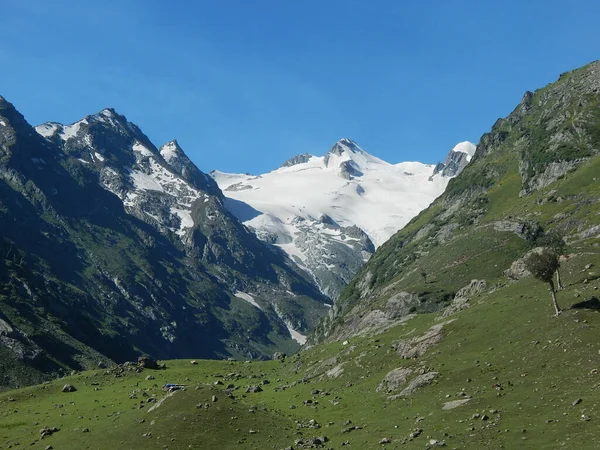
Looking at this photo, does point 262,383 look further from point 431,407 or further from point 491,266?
point 491,266

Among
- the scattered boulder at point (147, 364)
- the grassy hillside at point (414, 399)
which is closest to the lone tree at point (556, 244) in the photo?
the grassy hillside at point (414, 399)

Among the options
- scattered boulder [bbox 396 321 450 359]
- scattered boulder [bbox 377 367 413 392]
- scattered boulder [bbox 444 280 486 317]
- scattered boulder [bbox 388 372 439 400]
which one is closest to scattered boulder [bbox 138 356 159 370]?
scattered boulder [bbox 396 321 450 359]

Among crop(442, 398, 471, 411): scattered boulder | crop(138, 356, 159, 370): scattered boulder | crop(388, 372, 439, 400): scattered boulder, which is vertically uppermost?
crop(138, 356, 159, 370): scattered boulder

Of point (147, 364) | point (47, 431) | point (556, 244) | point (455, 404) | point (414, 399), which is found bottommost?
point (414, 399)

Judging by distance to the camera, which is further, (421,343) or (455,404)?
(421,343)

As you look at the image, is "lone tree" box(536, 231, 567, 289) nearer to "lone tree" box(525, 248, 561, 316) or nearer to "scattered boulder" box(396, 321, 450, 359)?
"lone tree" box(525, 248, 561, 316)

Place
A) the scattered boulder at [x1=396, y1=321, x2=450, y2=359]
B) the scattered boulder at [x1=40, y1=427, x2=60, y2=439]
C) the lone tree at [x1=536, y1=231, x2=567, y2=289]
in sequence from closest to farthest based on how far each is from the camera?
the scattered boulder at [x1=40, y1=427, x2=60, y2=439] → the lone tree at [x1=536, y1=231, x2=567, y2=289] → the scattered boulder at [x1=396, y1=321, x2=450, y2=359]

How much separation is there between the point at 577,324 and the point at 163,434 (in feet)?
144

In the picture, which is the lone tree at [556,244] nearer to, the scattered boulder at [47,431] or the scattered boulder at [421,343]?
the scattered boulder at [421,343]

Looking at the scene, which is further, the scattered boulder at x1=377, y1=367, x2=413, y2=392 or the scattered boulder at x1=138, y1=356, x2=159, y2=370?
the scattered boulder at x1=138, y1=356, x2=159, y2=370

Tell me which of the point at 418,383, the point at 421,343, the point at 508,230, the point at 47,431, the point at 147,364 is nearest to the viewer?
the point at 418,383

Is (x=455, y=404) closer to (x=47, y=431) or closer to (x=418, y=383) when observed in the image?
(x=418, y=383)

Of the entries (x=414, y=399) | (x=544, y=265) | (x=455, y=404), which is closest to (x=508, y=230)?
(x=544, y=265)

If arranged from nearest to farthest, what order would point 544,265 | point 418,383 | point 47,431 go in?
point 418,383 → point 544,265 → point 47,431
